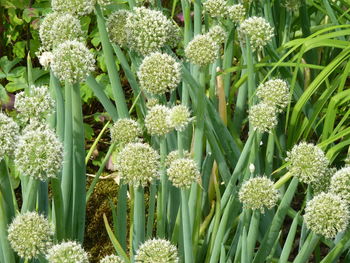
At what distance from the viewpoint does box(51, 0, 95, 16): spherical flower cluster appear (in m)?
1.79

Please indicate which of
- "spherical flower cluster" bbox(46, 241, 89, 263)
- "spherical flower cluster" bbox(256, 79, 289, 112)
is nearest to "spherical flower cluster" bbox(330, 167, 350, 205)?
"spherical flower cluster" bbox(256, 79, 289, 112)

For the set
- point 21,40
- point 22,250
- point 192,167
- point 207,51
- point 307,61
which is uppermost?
point 21,40

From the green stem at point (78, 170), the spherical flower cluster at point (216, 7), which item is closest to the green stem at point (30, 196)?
the green stem at point (78, 170)

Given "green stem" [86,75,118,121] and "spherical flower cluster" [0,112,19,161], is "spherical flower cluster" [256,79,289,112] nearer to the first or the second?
"green stem" [86,75,118,121]

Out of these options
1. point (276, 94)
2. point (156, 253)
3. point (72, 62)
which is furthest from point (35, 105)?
point (276, 94)

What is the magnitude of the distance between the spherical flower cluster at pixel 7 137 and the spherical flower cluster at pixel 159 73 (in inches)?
13.3

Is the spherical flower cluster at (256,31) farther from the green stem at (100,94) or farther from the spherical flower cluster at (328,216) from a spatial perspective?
the spherical flower cluster at (328,216)

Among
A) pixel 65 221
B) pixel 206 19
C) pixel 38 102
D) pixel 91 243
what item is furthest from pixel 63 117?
pixel 91 243

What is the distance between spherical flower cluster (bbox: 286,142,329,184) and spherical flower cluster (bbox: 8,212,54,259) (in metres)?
0.60

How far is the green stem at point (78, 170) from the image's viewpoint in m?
1.75

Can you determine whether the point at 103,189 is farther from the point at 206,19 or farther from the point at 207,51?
the point at 207,51

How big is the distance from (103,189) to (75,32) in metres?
1.35

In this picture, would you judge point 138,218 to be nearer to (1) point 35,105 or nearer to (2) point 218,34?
(1) point 35,105

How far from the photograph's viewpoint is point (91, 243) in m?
2.71
